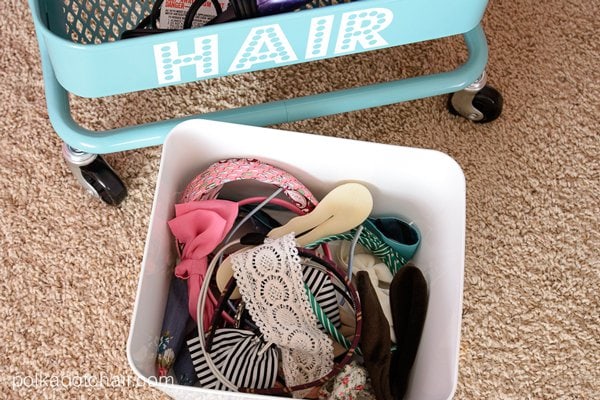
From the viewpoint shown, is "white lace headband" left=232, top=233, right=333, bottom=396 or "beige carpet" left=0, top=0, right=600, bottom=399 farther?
"beige carpet" left=0, top=0, right=600, bottom=399

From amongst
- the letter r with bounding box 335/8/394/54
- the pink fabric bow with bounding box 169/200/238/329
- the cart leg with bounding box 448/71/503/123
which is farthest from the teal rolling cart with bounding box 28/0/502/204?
the cart leg with bounding box 448/71/503/123

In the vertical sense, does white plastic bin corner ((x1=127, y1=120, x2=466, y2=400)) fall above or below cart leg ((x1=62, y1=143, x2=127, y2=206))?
above

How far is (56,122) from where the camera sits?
2.72 ft

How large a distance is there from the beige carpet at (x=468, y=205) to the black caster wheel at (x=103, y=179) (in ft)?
0.12

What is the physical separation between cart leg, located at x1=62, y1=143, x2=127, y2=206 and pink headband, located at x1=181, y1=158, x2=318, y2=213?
164 millimetres

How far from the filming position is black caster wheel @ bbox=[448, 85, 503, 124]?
3.38 feet

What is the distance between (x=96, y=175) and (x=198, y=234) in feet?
0.69

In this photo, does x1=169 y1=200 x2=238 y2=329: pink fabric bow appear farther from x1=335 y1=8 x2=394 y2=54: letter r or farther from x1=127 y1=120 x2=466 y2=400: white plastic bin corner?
x1=335 y1=8 x2=394 y2=54: letter r

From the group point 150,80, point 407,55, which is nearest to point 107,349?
point 150,80

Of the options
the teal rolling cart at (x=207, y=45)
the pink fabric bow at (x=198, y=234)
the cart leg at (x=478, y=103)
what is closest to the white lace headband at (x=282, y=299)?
the pink fabric bow at (x=198, y=234)

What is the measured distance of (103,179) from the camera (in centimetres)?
94

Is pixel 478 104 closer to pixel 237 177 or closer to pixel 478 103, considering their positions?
pixel 478 103

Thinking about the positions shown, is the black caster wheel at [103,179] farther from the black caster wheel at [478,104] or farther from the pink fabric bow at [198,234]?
the black caster wheel at [478,104]

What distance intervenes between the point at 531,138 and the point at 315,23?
548 mm
